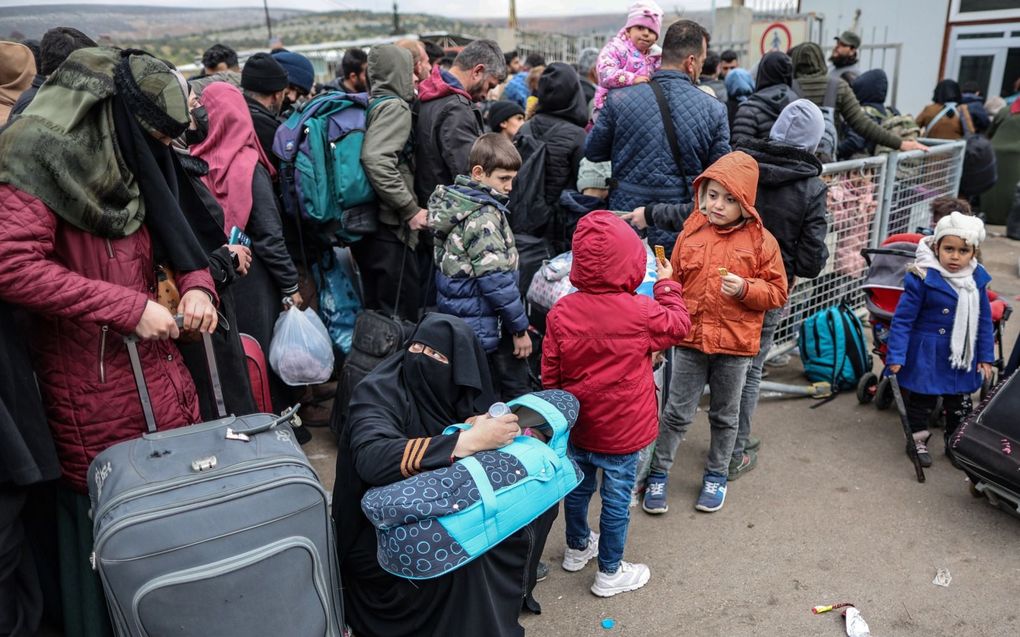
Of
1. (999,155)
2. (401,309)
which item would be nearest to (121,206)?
(401,309)

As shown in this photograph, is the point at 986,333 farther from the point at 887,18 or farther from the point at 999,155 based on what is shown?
the point at 887,18

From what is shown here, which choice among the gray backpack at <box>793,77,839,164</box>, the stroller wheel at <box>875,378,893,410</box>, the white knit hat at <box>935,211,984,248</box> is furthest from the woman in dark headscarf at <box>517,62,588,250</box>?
the stroller wheel at <box>875,378,893,410</box>

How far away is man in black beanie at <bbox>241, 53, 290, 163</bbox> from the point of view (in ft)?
Answer: 14.0

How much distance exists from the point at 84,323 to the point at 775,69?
4.29 metres

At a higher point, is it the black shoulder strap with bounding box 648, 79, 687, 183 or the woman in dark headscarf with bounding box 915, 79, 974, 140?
the black shoulder strap with bounding box 648, 79, 687, 183

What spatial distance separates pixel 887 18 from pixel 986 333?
38.6 feet

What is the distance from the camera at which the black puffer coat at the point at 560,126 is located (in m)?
4.53

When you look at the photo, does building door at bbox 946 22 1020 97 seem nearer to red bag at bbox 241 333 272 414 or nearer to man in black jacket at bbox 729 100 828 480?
man in black jacket at bbox 729 100 828 480

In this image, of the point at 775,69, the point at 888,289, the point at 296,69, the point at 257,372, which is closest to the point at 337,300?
the point at 257,372

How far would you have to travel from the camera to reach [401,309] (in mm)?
4402

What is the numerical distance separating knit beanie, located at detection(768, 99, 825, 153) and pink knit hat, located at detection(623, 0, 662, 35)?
1.04 m

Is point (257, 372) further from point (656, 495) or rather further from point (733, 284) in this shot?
point (733, 284)

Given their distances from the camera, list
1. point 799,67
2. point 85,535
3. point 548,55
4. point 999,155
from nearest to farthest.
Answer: point 85,535 < point 799,67 < point 999,155 < point 548,55

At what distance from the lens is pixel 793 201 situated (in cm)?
348
